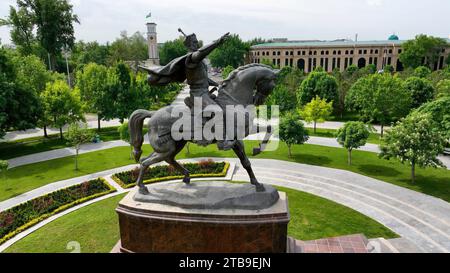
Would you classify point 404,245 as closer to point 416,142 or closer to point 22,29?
point 416,142

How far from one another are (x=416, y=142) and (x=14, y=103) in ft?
90.6

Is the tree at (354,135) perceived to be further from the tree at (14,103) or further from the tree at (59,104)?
the tree at (14,103)

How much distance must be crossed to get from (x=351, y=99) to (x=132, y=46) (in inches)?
2254

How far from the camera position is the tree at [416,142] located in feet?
57.8

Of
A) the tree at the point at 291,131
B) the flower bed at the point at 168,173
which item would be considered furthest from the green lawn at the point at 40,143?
the flower bed at the point at 168,173

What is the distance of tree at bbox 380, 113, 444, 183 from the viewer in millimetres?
17609

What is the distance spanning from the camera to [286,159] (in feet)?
76.4

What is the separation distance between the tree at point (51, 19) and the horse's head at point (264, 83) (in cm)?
4417

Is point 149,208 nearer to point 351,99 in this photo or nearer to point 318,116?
point 318,116

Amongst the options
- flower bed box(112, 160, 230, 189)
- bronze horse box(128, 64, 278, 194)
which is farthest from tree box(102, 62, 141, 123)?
bronze horse box(128, 64, 278, 194)

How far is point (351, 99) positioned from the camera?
39.4 m

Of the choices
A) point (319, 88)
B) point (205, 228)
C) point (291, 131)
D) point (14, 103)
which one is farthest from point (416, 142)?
point (14, 103)
